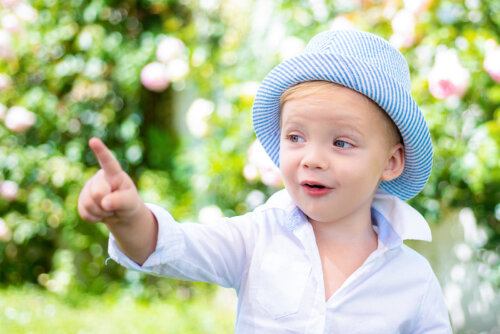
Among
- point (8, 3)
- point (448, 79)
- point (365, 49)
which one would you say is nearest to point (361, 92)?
point (365, 49)

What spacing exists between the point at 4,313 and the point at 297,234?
10.1ft

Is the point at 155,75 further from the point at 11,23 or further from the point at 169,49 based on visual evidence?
the point at 11,23

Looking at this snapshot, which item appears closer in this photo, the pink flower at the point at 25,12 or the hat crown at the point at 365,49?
the hat crown at the point at 365,49

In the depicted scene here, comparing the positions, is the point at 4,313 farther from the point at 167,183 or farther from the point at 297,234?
the point at 297,234

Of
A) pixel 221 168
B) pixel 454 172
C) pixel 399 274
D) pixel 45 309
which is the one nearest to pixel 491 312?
pixel 454 172

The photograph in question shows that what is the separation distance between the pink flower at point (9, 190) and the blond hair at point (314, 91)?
388 cm

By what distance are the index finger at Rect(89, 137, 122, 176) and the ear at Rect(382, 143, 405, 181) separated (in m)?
0.72

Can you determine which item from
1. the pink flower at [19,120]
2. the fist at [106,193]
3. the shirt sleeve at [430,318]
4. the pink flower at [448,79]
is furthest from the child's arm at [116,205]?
the pink flower at [19,120]

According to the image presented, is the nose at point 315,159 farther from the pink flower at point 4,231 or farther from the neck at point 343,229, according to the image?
the pink flower at point 4,231

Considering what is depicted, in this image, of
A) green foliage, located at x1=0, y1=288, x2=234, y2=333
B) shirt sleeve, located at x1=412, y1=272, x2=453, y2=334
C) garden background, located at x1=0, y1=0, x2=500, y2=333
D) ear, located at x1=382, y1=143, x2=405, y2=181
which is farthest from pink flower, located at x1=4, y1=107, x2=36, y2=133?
shirt sleeve, located at x1=412, y1=272, x2=453, y2=334

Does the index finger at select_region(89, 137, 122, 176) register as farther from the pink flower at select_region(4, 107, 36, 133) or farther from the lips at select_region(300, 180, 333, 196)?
the pink flower at select_region(4, 107, 36, 133)

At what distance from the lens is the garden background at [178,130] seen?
304 cm

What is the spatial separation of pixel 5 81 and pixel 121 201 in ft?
13.3

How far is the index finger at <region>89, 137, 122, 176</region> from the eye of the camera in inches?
42.8
